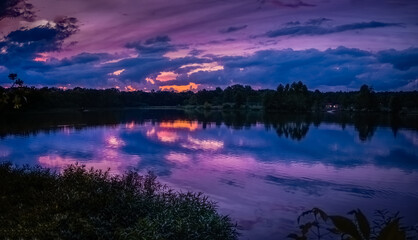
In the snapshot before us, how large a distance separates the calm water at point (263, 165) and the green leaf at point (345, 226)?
1700 centimetres

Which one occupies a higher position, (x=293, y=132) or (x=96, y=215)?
(x=96, y=215)

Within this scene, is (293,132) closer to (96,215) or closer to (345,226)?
(96,215)

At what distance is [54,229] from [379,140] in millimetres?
61299

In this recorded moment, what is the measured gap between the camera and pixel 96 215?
14.7 m

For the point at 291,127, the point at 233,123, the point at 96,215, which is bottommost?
the point at 291,127

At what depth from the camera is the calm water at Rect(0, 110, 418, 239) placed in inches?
962

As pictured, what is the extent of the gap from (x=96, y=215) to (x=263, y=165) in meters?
27.7

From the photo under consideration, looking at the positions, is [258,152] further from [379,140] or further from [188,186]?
[379,140]

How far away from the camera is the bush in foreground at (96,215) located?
12.7 m

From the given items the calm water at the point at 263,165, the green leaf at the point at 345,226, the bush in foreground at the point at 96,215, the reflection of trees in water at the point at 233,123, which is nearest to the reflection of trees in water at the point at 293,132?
the reflection of trees in water at the point at 233,123

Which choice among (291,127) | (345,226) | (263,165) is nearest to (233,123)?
(291,127)

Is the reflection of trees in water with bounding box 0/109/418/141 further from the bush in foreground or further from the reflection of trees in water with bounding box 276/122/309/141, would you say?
the bush in foreground

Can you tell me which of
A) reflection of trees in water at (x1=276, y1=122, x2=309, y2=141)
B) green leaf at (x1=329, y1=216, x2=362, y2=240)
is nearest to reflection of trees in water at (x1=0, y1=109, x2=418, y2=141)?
reflection of trees in water at (x1=276, y1=122, x2=309, y2=141)

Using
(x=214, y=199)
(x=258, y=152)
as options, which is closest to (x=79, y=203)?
(x=214, y=199)
